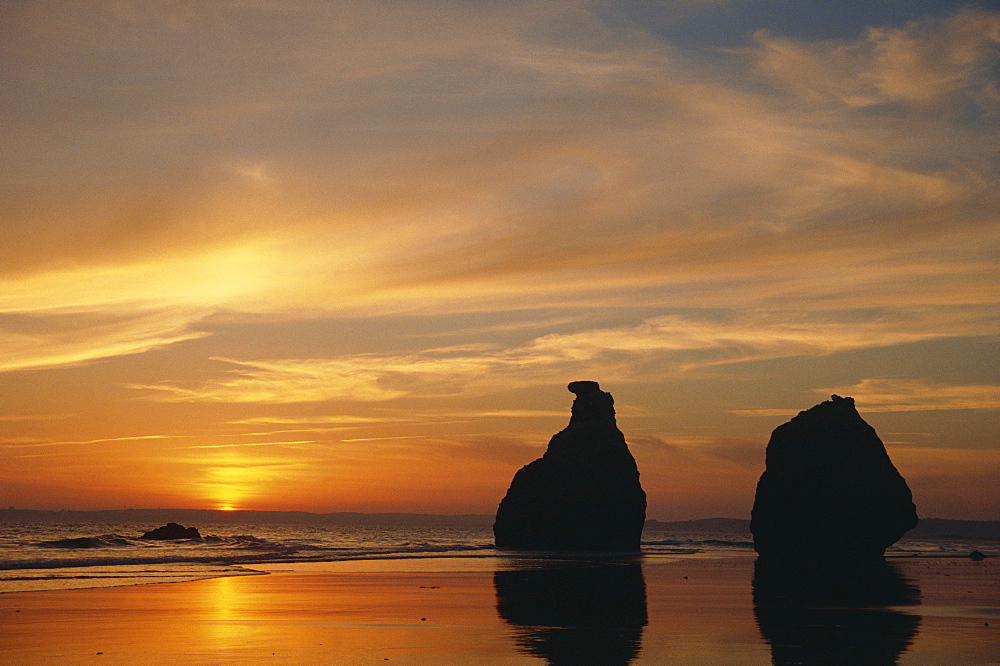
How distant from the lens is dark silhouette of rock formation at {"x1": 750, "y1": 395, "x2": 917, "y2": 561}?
240 ft

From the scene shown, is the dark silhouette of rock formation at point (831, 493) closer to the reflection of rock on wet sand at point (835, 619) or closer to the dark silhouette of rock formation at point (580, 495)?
the dark silhouette of rock formation at point (580, 495)

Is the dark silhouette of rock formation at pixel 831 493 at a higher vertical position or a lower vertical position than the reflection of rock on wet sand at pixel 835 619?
higher

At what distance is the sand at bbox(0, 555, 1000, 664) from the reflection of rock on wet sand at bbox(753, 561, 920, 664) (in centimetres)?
6

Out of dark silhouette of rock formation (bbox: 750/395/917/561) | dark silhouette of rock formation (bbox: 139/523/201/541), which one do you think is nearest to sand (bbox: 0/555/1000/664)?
dark silhouette of rock formation (bbox: 750/395/917/561)

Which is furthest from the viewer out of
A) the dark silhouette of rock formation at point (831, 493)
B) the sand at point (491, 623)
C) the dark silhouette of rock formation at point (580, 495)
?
the dark silhouette of rock formation at point (580, 495)

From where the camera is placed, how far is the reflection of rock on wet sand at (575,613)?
1802 centimetres

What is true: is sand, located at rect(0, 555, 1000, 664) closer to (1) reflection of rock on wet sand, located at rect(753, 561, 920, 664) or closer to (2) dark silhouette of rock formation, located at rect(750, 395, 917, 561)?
(1) reflection of rock on wet sand, located at rect(753, 561, 920, 664)

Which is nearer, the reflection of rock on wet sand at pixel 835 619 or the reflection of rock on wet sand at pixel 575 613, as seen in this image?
the reflection of rock on wet sand at pixel 835 619

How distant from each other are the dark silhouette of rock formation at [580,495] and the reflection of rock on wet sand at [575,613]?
4084 cm

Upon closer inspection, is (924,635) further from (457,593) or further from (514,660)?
(457,593)

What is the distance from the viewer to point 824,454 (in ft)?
247

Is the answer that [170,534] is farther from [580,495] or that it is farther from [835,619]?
[835,619]

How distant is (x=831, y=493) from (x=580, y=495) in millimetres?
22429

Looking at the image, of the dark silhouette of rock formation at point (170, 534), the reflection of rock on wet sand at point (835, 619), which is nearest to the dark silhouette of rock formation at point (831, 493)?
the reflection of rock on wet sand at point (835, 619)
